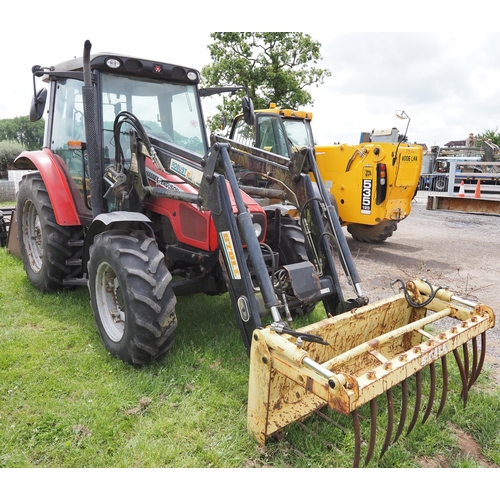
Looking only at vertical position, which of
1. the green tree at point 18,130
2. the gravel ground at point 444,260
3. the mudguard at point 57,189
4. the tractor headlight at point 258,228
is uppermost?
A: the green tree at point 18,130

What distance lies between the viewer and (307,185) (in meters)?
3.59

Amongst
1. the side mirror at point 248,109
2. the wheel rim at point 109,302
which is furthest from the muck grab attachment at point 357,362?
the side mirror at point 248,109

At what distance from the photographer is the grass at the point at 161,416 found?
249 cm

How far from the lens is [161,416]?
9.30 feet

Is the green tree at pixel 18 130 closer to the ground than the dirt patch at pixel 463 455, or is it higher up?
higher up

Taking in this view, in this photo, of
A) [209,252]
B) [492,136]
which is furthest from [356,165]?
[492,136]

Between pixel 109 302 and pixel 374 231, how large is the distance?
582cm

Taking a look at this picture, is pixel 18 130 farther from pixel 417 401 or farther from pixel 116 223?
pixel 417 401

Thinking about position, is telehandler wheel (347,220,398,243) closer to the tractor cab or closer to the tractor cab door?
the tractor cab

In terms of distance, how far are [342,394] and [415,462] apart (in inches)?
33.2

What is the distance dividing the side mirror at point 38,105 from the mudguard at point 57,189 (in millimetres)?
404

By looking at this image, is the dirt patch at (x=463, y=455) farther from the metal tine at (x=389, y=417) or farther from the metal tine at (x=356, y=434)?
the metal tine at (x=356, y=434)

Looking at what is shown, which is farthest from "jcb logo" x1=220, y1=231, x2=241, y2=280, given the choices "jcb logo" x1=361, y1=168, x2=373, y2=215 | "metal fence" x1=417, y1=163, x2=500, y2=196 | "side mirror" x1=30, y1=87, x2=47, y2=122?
"metal fence" x1=417, y1=163, x2=500, y2=196

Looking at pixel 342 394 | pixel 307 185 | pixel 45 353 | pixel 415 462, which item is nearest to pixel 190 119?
pixel 307 185
